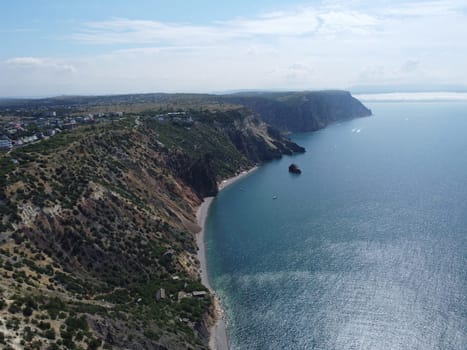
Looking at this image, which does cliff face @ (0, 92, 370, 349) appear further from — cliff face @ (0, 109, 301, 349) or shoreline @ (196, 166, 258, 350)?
shoreline @ (196, 166, 258, 350)

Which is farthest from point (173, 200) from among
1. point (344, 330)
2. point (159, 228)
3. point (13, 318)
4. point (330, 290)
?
point (13, 318)

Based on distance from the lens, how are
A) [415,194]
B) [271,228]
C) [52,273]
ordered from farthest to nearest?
[415,194], [271,228], [52,273]

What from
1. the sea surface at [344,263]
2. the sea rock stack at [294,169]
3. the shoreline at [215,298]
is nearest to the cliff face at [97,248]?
the shoreline at [215,298]

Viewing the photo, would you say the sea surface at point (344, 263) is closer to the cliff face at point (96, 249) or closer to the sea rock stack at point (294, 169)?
the cliff face at point (96, 249)

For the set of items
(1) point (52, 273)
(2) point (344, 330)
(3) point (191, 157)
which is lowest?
(2) point (344, 330)

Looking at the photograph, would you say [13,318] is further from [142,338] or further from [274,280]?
[274,280]
